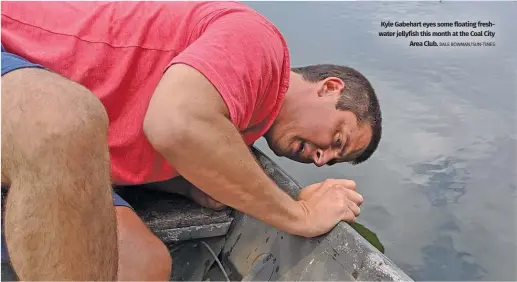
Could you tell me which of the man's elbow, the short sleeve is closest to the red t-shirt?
the short sleeve

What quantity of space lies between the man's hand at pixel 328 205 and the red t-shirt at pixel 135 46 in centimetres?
30

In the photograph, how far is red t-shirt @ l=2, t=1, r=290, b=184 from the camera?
1.37 m

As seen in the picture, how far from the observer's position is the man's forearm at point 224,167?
48.4 inches

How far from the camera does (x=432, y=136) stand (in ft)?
10.1

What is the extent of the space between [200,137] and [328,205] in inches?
21.3

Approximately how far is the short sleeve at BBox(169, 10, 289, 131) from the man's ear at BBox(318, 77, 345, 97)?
0.78 feet

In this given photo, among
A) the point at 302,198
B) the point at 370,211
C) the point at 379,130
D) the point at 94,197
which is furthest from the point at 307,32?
the point at 94,197

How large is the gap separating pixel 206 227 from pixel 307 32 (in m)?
1.70

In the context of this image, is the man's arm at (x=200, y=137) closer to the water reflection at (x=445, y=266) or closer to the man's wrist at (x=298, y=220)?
the man's wrist at (x=298, y=220)

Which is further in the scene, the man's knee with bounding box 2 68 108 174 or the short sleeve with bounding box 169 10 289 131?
the short sleeve with bounding box 169 10 289 131

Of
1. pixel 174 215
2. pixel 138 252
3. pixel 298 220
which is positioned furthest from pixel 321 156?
pixel 138 252

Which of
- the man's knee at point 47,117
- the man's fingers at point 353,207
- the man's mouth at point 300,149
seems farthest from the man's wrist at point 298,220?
the man's knee at point 47,117

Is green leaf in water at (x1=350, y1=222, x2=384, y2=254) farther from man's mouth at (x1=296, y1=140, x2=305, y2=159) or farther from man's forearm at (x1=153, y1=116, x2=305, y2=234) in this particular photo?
man's forearm at (x1=153, y1=116, x2=305, y2=234)

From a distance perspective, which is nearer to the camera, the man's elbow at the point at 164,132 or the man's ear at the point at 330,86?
the man's elbow at the point at 164,132
